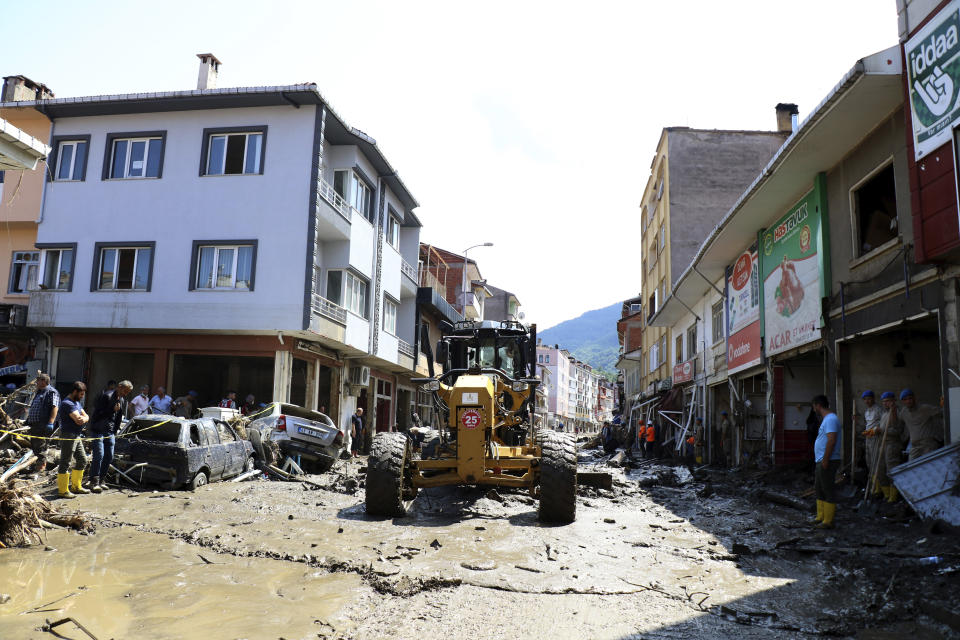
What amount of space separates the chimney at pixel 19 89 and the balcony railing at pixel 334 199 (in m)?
11.9

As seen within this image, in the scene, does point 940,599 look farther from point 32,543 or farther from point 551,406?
point 551,406

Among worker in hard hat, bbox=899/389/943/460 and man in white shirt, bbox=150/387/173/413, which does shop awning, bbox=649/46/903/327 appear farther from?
man in white shirt, bbox=150/387/173/413

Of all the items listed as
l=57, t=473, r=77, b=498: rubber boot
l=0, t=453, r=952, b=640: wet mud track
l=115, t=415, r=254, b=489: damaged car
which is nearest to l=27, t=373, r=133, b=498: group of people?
l=57, t=473, r=77, b=498: rubber boot

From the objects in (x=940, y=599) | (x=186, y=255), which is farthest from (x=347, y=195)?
(x=940, y=599)

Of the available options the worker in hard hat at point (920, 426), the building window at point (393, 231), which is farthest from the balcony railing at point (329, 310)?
the worker in hard hat at point (920, 426)

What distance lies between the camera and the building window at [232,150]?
20.4 m

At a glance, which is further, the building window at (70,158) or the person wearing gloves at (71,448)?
the building window at (70,158)

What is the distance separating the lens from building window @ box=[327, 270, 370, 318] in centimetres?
2227

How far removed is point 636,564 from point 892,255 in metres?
6.27

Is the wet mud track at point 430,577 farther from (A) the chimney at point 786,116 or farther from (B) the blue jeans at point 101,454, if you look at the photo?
(A) the chimney at point 786,116

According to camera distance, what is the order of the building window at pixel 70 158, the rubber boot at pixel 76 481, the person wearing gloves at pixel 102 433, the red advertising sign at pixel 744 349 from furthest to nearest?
the building window at pixel 70 158 < the red advertising sign at pixel 744 349 < the person wearing gloves at pixel 102 433 < the rubber boot at pixel 76 481

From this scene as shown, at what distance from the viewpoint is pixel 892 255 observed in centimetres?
982

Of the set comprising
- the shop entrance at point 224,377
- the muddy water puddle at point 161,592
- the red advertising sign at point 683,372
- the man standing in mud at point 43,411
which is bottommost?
the muddy water puddle at point 161,592

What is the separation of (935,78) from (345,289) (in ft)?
56.7
